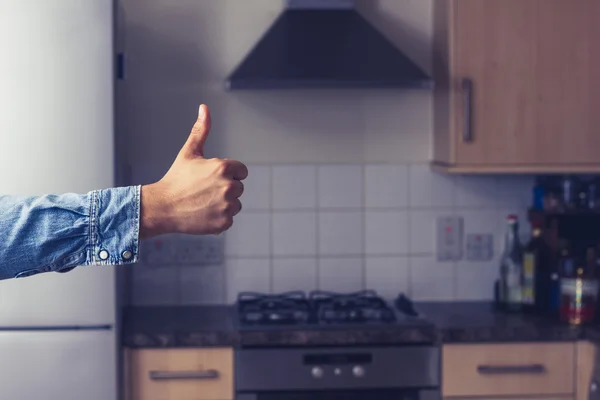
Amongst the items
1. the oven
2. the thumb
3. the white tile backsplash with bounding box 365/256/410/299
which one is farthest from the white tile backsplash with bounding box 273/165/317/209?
the thumb

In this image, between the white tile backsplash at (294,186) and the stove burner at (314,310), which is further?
the white tile backsplash at (294,186)

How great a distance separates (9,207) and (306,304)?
166cm

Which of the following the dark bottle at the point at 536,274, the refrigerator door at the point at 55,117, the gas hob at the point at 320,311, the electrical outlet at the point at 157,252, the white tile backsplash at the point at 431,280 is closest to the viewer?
the refrigerator door at the point at 55,117

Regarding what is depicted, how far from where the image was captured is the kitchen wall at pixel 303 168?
2926 mm

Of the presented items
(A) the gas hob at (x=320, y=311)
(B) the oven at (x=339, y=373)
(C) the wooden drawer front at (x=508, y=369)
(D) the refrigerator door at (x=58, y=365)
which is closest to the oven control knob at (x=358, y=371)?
(B) the oven at (x=339, y=373)

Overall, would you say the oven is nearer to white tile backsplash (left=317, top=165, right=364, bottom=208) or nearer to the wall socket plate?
the wall socket plate

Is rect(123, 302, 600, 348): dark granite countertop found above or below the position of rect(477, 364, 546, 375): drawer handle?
above

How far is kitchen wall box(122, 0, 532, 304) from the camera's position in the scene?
115 inches

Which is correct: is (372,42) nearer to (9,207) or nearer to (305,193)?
(305,193)

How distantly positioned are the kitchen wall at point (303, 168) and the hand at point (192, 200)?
1.74 meters

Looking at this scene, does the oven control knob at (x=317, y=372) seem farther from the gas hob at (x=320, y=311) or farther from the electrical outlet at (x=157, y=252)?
→ the electrical outlet at (x=157, y=252)

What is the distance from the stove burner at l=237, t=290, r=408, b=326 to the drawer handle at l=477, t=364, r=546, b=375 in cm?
30

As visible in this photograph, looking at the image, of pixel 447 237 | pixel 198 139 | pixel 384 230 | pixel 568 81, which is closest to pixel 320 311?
pixel 384 230

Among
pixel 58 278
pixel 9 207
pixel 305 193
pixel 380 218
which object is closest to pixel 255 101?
pixel 305 193
